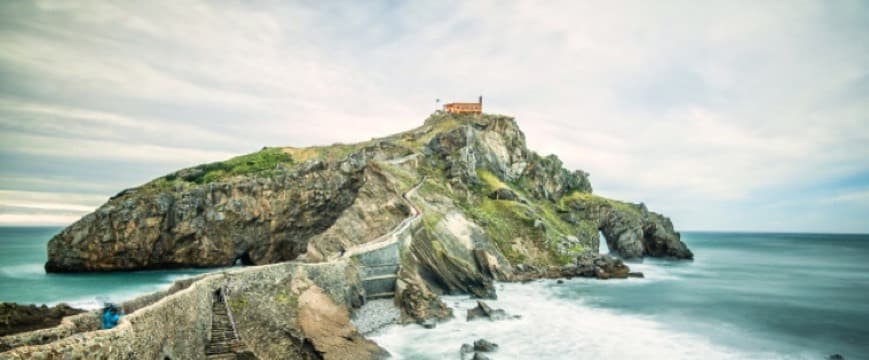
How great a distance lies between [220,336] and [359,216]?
29.1 m

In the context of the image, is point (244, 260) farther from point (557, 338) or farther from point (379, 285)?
point (557, 338)

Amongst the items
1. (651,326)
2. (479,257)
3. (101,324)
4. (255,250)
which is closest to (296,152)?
(255,250)

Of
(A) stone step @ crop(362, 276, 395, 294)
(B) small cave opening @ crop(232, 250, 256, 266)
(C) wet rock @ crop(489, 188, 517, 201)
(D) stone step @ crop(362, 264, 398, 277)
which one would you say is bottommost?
(B) small cave opening @ crop(232, 250, 256, 266)

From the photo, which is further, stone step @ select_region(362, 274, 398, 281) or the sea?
stone step @ select_region(362, 274, 398, 281)

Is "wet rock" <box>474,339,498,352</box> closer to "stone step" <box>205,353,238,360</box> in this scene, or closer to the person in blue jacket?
"stone step" <box>205,353,238,360</box>

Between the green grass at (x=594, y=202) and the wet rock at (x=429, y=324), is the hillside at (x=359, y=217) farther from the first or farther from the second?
the wet rock at (x=429, y=324)

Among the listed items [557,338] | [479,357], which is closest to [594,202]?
[557,338]

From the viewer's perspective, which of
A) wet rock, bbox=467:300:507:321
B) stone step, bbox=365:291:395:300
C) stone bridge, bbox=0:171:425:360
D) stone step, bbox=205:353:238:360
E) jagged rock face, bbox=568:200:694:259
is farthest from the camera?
jagged rock face, bbox=568:200:694:259

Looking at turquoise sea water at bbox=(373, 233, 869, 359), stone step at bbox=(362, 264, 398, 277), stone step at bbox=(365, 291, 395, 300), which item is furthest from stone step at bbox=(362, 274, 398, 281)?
turquoise sea water at bbox=(373, 233, 869, 359)

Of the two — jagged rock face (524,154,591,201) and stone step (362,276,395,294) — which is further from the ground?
jagged rock face (524,154,591,201)

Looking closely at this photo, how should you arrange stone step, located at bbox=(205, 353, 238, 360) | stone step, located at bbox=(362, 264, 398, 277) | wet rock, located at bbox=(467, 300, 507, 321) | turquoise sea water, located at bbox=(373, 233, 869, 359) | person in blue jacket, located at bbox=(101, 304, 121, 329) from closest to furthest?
person in blue jacket, located at bbox=(101, 304, 121, 329) < stone step, located at bbox=(205, 353, 238, 360) < turquoise sea water, located at bbox=(373, 233, 869, 359) < stone step, located at bbox=(362, 264, 398, 277) < wet rock, located at bbox=(467, 300, 507, 321)

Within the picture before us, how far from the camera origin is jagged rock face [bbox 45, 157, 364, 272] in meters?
56.1

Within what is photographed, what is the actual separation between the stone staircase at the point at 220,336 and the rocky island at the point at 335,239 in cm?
6

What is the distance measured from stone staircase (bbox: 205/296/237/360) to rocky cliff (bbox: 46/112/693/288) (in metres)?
16.9
